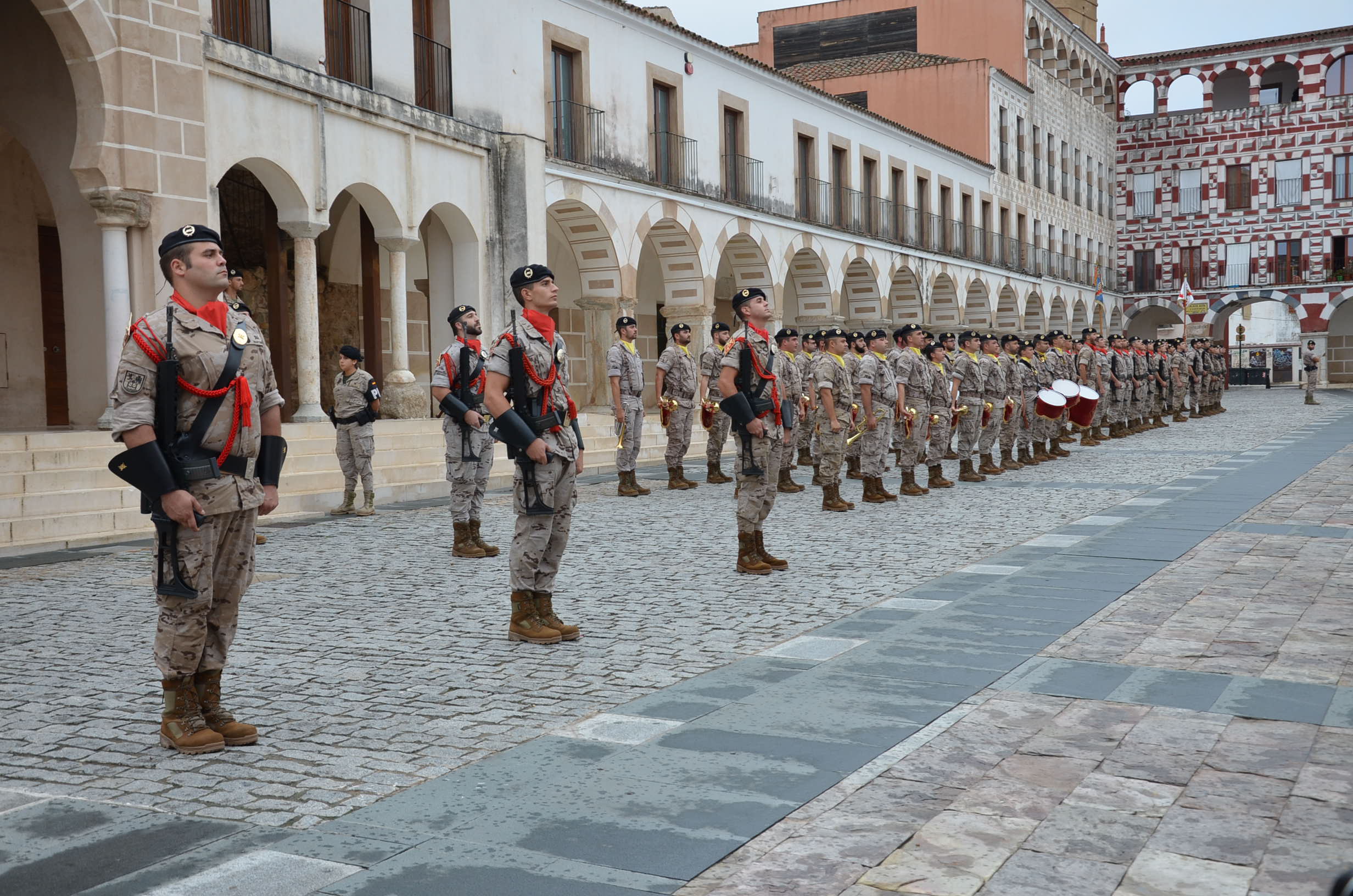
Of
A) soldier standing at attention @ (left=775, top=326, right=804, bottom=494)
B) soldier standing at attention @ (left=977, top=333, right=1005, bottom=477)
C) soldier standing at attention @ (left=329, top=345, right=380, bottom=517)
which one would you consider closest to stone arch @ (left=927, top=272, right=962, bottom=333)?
soldier standing at attention @ (left=977, top=333, right=1005, bottom=477)

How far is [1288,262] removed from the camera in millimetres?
50781

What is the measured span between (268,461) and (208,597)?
54cm

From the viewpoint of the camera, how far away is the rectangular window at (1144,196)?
54438mm

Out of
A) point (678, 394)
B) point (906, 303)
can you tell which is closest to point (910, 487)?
point (678, 394)

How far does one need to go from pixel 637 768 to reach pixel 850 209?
2896 centimetres

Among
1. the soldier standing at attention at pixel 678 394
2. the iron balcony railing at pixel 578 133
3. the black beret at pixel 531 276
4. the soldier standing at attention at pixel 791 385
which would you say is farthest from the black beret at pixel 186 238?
the iron balcony railing at pixel 578 133

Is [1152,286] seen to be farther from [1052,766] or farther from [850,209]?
[1052,766]

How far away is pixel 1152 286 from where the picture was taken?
54344 mm

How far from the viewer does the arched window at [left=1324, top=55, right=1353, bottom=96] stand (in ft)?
165

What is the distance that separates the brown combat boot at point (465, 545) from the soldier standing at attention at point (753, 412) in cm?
217

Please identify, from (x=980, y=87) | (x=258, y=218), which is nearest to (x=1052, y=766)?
(x=258, y=218)

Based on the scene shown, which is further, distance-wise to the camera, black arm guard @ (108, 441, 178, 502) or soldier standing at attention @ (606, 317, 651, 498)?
A: soldier standing at attention @ (606, 317, 651, 498)

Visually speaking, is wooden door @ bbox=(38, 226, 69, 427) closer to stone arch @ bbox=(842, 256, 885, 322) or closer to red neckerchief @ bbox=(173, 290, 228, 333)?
red neckerchief @ bbox=(173, 290, 228, 333)

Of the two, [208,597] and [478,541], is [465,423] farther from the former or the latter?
[208,597]
